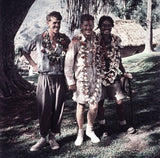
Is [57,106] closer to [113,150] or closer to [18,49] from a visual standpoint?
[113,150]

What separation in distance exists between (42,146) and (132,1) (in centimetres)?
A: 1864

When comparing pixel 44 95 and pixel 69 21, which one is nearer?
pixel 44 95

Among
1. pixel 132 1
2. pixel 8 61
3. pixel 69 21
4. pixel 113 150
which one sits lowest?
pixel 113 150

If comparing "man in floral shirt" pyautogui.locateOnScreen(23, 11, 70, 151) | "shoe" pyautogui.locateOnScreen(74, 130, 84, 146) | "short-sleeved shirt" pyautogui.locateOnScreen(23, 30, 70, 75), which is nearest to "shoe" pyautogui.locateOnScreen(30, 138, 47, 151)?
"man in floral shirt" pyautogui.locateOnScreen(23, 11, 70, 151)

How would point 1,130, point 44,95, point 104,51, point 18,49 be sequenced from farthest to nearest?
point 18,49 < point 1,130 < point 104,51 < point 44,95

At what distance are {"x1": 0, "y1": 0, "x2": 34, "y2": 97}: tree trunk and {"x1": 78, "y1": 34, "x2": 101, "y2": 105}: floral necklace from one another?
3029mm

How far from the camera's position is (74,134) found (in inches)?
152

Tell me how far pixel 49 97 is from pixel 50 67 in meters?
0.45

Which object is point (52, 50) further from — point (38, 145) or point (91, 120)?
point (38, 145)

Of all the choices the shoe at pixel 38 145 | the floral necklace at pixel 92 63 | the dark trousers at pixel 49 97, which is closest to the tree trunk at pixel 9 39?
the shoe at pixel 38 145

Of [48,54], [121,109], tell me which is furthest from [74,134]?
[48,54]

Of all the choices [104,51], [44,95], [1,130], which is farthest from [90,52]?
[1,130]

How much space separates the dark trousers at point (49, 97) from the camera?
314 cm

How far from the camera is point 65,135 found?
12.6ft
